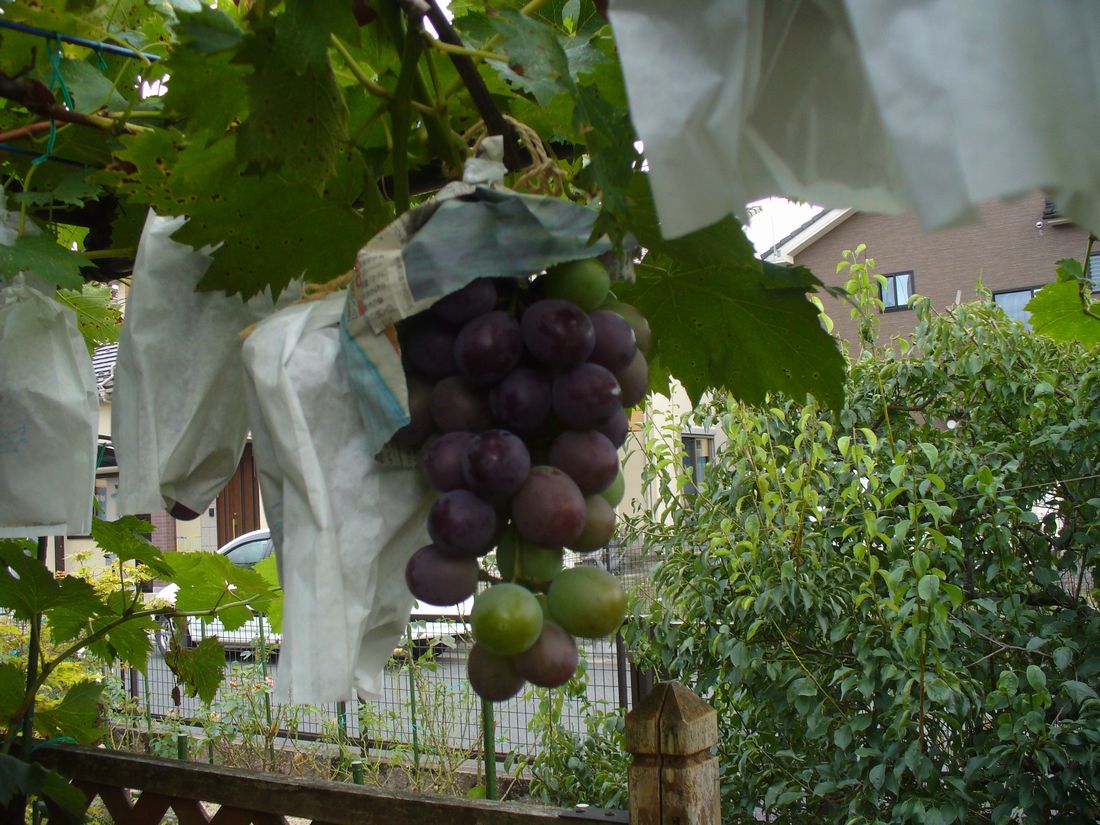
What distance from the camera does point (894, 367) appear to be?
3.00 metres

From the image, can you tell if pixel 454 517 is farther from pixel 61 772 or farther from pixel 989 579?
pixel 989 579

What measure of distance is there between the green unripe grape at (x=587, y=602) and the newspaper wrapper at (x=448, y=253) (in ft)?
0.51

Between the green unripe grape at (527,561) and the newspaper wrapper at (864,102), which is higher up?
the newspaper wrapper at (864,102)

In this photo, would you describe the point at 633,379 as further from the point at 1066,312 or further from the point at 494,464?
the point at 1066,312

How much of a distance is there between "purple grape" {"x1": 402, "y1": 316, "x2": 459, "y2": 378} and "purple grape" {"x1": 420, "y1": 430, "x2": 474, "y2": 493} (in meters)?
0.05

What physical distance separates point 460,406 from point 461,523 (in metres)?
0.08

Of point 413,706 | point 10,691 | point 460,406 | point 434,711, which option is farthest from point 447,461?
point 434,711

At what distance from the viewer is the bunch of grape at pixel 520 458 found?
2.00 feet

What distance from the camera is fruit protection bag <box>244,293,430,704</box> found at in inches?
24.8

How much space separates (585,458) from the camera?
2.09 ft

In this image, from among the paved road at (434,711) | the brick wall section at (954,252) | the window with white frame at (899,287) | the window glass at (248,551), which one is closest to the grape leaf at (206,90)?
the paved road at (434,711)

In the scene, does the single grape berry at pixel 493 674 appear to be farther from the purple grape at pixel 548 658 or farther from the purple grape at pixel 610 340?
the purple grape at pixel 610 340

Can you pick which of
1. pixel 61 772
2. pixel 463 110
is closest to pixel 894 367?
pixel 463 110

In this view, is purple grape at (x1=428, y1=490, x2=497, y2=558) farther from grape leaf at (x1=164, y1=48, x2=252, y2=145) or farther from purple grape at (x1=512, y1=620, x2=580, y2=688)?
grape leaf at (x1=164, y1=48, x2=252, y2=145)
